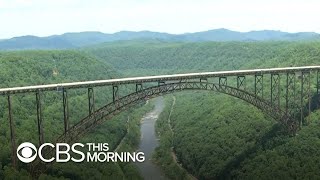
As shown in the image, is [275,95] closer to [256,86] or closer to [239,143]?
[256,86]

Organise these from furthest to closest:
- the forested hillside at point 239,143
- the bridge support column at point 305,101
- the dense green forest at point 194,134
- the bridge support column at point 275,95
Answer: the bridge support column at point 305,101, the bridge support column at point 275,95, the forested hillside at point 239,143, the dense green forest at point 194,134

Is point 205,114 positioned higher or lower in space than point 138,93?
lower

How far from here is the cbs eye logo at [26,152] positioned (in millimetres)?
47688

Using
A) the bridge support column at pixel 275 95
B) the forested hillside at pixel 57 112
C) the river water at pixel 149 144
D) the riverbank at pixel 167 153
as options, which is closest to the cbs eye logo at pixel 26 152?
the forested hillside at pixel 57 112

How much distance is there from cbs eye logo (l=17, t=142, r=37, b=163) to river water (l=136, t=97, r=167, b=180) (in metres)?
17.8

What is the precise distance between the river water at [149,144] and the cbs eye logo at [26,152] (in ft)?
58.4

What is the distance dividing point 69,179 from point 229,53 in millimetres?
116388

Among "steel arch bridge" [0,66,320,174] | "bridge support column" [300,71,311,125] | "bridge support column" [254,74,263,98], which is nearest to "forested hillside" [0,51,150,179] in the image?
"steel arch bridge" [0,66,320,174]

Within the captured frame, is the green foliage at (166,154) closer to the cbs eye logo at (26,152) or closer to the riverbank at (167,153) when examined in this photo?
the riverbank at (167,153)

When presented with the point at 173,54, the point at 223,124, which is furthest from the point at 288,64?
the point at 173,54

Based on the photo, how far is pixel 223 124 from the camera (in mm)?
71500

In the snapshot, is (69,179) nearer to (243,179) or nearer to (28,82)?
(243,179)

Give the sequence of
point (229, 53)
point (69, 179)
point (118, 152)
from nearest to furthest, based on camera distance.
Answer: point (69, 179) → point (118, 152) → point (229, 53)

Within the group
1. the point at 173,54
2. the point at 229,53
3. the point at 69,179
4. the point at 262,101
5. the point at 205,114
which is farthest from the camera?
the point at 173,54
